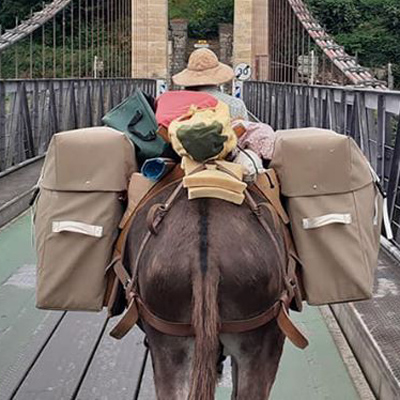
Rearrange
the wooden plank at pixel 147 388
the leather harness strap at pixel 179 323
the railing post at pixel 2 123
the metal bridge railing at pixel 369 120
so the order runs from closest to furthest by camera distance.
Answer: the leather harness strap at pixel 179 323 < the wooden plank at pixel 147 388 < the metal bridge railing at pixel 369 120 < the railing post at pixel 2 123

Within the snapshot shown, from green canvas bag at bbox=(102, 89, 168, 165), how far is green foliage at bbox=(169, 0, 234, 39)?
40.2m

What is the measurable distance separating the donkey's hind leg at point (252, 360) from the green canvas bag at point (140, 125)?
0.57m

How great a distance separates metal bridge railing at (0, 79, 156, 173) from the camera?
8.69 m

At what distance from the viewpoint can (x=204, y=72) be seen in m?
2.70

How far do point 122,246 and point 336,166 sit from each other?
604mm

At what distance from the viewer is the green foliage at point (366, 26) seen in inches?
1284

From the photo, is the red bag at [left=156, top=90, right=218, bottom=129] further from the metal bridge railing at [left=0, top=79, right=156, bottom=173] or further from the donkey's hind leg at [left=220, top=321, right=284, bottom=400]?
the metal bridge railing at [left=0, top=79, right=156, bottom=173]

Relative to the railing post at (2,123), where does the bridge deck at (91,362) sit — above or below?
below

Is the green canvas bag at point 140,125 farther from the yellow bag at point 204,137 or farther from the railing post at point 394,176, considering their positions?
the railing post at point 394,176

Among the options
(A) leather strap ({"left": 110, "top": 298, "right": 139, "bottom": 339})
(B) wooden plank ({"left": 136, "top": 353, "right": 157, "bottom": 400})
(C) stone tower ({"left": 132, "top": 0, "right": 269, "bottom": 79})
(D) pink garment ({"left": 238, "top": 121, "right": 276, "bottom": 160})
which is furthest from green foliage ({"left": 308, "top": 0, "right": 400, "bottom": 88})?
(A) leather strap ({"left": 110, "top": 298, "right": 139, "bottom": 339})

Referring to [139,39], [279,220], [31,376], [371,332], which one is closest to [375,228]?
[279,220]

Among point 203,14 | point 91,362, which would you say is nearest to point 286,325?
point 91,362

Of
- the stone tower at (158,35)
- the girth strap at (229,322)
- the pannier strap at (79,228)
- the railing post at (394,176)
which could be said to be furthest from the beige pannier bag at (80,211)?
the stone tower at (158,35)

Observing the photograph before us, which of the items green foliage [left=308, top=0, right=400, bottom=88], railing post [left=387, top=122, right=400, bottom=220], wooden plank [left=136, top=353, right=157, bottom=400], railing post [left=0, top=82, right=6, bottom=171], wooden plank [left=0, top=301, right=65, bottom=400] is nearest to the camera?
wooden plank [left=136, top=353, right=157, bottom=400]
